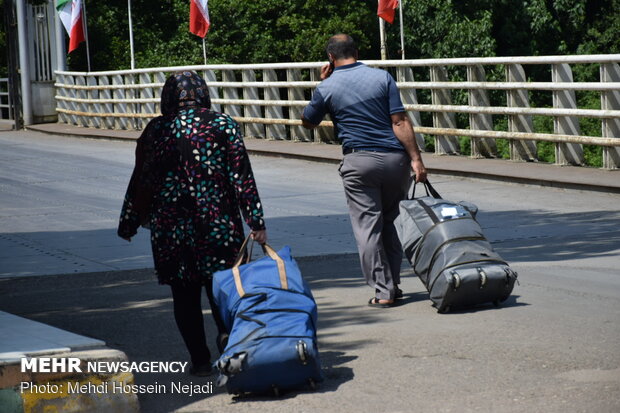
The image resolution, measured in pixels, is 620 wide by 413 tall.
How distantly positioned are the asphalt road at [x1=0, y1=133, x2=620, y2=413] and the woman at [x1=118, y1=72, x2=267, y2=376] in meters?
0.64

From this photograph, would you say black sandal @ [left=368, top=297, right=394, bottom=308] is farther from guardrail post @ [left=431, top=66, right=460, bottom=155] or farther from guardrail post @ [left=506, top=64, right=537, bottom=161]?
guardrail post @ [left=431, top=66, right=460, bottom=155]

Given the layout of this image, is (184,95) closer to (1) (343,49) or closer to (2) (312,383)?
(2) (312,383)

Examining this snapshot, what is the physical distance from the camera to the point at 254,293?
5.97 meters

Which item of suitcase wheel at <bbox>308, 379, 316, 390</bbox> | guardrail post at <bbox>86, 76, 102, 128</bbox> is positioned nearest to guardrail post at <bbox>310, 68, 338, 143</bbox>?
guardrail post at <bbox>86, 76, 102, 128</bbox>

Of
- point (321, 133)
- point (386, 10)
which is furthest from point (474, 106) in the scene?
point (386, 10)

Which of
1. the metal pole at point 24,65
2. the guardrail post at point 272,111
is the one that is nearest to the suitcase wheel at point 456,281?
the guardrail post at point 272,111

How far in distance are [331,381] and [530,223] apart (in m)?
6.31

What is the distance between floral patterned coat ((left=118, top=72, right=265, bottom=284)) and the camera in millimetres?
6277

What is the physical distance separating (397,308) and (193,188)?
7.36ft

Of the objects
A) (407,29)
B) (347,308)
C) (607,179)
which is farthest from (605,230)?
(407,29)

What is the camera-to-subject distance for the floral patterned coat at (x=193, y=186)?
628 cm

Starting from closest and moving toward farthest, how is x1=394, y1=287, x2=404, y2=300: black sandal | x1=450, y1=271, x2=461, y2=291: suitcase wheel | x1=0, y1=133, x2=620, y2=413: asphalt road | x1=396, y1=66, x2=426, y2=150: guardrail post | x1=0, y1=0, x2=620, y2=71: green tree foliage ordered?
x1=0, y1=133, x2=620, y2=413: asphalt road
x1=450, y1=271, x2=461, y2=291: suitcase wheel
x1=394, y1=287, x2=404, y2=300: black sandal
x1=396, y1=66, x2=426, y2=150: guardrail post
x1=0, y1=0, x2=620, y2=71: green tree foliage

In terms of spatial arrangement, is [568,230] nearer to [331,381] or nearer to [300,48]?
[331,381]

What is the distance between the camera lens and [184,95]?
20.8ft
